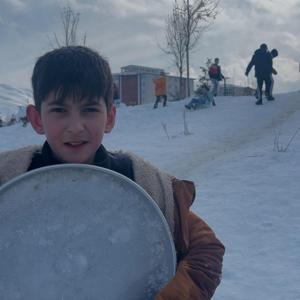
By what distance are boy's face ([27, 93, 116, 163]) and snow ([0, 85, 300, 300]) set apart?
7.75 ft

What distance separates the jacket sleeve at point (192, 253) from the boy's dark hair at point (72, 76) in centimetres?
37

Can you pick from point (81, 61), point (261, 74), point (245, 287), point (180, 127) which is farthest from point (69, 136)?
point (261, 74)

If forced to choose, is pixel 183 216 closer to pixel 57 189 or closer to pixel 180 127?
pixel 57 189

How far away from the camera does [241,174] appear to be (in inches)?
300

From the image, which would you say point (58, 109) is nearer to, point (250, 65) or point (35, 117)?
point (35, 117)

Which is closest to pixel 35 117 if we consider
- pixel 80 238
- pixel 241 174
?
pixel 80 238

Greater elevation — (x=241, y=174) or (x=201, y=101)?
(x=201, y=101)

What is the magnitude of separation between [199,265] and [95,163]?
428 mm

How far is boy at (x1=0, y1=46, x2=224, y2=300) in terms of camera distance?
167cm

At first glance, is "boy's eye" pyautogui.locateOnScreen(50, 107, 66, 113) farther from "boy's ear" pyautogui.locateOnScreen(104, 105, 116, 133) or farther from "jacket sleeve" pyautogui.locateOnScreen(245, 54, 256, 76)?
"jacket sleeve" pyautogui.locateOnScreen(245, 54, 256, 76)

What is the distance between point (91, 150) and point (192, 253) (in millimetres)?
420

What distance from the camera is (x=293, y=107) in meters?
15.9

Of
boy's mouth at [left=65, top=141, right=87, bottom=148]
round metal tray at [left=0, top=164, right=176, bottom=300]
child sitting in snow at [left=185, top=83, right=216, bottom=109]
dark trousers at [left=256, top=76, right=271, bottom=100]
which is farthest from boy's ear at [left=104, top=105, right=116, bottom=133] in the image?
child sitting in snow at [left=185, top=83, right=216, bottom=109]

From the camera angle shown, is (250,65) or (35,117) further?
(250,65)
